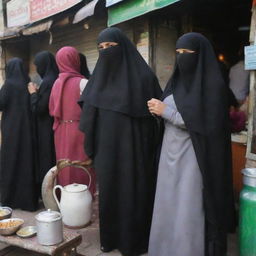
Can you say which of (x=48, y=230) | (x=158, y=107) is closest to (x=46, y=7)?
(x=158, y=107)

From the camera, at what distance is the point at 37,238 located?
8.39ft

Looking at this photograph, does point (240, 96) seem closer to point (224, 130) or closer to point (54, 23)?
point (224, 130)

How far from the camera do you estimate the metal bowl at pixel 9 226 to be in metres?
2.63

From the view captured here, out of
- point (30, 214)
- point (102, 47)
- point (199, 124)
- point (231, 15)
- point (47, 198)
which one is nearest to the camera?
point (199, 124)

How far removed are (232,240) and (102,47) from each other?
2208 millimetres

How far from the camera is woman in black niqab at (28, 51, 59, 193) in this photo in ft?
12.0

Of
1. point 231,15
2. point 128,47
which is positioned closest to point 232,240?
point 128,47

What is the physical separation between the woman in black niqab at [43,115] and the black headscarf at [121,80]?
110cm

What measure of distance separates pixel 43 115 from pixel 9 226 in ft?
4.83

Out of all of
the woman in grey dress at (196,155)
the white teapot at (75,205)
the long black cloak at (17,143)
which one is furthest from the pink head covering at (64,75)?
the woman in grey dress at (196,155)

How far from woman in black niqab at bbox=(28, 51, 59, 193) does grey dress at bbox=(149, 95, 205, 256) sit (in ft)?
5.64

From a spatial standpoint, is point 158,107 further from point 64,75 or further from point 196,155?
point 64,75

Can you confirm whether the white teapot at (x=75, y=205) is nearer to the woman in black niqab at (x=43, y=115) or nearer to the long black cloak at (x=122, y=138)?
the long black cloak at (x=122, y=138)

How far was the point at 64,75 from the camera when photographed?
342 cm
